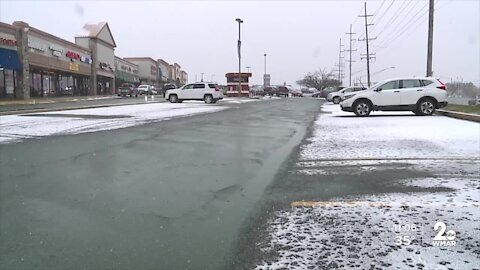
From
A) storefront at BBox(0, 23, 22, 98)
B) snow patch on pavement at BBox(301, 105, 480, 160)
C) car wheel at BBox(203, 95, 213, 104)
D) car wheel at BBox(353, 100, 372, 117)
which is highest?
storefront at BBox(0, 23, 22, 98)

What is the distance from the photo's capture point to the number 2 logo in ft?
13.6

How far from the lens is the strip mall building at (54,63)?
1496 inches

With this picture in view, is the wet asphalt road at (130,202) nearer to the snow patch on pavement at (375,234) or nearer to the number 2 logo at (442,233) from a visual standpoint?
the snow patch on pavement at (375,234)

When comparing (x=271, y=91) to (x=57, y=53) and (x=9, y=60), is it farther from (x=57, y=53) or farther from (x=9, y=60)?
(x=9, y=60)

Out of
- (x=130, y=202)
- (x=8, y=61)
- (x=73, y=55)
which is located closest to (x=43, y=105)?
(x=8, y=61)

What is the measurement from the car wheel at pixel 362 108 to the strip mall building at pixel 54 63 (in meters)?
29.8

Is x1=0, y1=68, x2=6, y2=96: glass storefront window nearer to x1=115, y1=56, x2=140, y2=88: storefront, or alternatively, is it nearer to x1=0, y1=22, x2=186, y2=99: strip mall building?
x1=0, y1=22, x2=186, y2=99: strip mall building

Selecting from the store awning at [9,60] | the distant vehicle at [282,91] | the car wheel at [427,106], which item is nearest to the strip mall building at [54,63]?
the store awning at [9,60]

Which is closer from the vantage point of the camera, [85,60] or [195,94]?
[195,94]

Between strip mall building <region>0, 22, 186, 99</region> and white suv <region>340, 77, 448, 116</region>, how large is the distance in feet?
98.6

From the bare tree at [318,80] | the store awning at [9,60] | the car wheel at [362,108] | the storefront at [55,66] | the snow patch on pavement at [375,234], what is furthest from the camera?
the bare tree at [318,80]

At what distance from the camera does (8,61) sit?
3700 cm

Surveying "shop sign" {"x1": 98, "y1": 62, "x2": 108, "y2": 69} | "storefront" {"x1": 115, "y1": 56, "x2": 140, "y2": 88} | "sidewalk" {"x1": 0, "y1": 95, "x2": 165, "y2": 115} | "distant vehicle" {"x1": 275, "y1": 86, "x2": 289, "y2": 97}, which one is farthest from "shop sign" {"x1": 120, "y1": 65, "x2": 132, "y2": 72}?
"sidewalk" {"x1": 0, "y1": 95, "x2": 165, "y2": 115}

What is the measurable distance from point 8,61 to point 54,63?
8.90m
